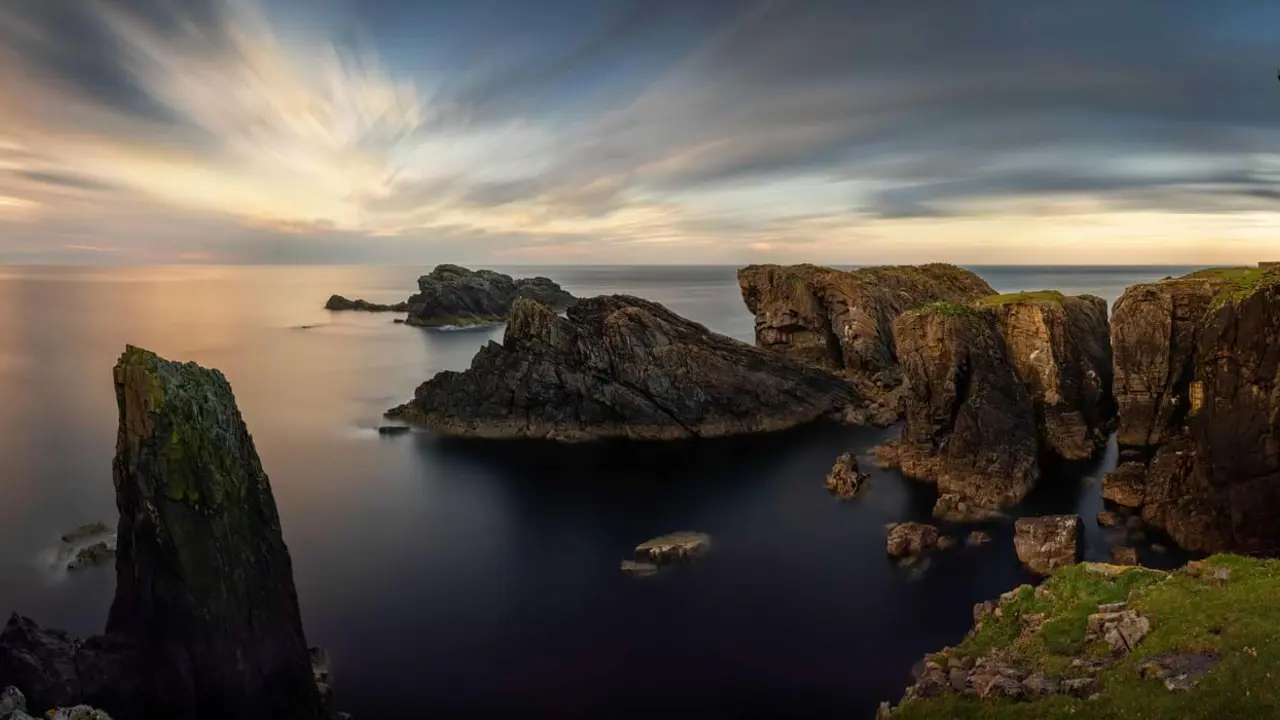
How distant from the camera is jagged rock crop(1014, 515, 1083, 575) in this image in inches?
1533

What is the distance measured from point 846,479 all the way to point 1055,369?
1889 centimetres

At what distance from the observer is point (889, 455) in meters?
59.9

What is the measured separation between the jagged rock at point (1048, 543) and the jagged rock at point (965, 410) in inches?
309

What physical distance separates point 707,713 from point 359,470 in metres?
42.4

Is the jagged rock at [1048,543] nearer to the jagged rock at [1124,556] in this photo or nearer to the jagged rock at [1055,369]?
the jagged rock at [1124,556]

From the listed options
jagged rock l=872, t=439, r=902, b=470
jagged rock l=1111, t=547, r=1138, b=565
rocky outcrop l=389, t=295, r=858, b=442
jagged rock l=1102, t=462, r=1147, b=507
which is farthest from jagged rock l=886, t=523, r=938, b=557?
rocky outcrop l=389, t=295, r=858, b=442

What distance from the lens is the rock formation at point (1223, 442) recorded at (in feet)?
116

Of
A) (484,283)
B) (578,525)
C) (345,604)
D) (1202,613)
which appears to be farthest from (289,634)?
(484,283)

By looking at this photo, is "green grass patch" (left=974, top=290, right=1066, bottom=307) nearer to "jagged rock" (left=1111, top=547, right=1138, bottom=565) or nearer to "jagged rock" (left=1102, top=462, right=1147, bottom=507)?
"jagged rock" (left=1102, top=462, right=1147, bottom=507)

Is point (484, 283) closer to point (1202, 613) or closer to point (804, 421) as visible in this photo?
point (804, 421)

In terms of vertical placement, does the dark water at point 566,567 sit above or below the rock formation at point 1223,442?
below

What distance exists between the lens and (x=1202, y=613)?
21750 mm

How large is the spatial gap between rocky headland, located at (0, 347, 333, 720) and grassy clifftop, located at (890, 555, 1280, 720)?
70.8ft

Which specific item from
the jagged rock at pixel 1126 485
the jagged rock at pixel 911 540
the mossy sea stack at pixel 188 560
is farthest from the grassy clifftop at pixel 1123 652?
the jagged rock at pixel 1126 485
